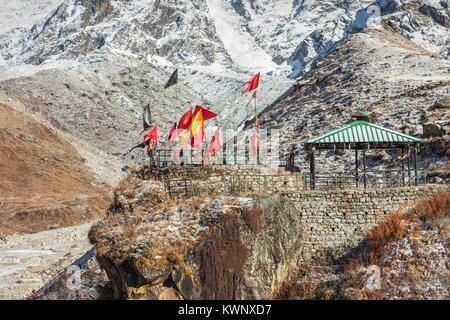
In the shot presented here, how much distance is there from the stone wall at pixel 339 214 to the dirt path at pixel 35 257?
50.2ft

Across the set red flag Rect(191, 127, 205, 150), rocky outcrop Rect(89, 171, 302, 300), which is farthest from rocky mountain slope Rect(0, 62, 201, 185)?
rocky outcrop Rect(89, 171, 302, 300)

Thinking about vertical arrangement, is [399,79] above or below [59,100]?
below

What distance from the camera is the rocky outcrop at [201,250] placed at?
12.7 m

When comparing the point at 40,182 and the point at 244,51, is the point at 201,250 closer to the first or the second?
the point at 40,182

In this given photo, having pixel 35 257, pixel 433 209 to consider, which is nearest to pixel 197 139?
pixel 433 209

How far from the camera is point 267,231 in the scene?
13.7m

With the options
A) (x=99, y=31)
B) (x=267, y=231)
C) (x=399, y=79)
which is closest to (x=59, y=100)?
(x=399, y=79)

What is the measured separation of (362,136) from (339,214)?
11.4 ft

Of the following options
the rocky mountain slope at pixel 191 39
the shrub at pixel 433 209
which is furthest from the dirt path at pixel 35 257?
the rocky mountain slope at pixel 191 39

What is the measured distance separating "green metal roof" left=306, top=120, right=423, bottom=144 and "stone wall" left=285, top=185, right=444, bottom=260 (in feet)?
7.13

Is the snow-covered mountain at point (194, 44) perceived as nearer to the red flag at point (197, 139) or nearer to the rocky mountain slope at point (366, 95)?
the rocky mountain slope at point (366, 95)

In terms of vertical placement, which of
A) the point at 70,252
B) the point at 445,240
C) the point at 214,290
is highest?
the point at 445,240

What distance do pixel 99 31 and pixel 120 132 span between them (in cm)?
8997
